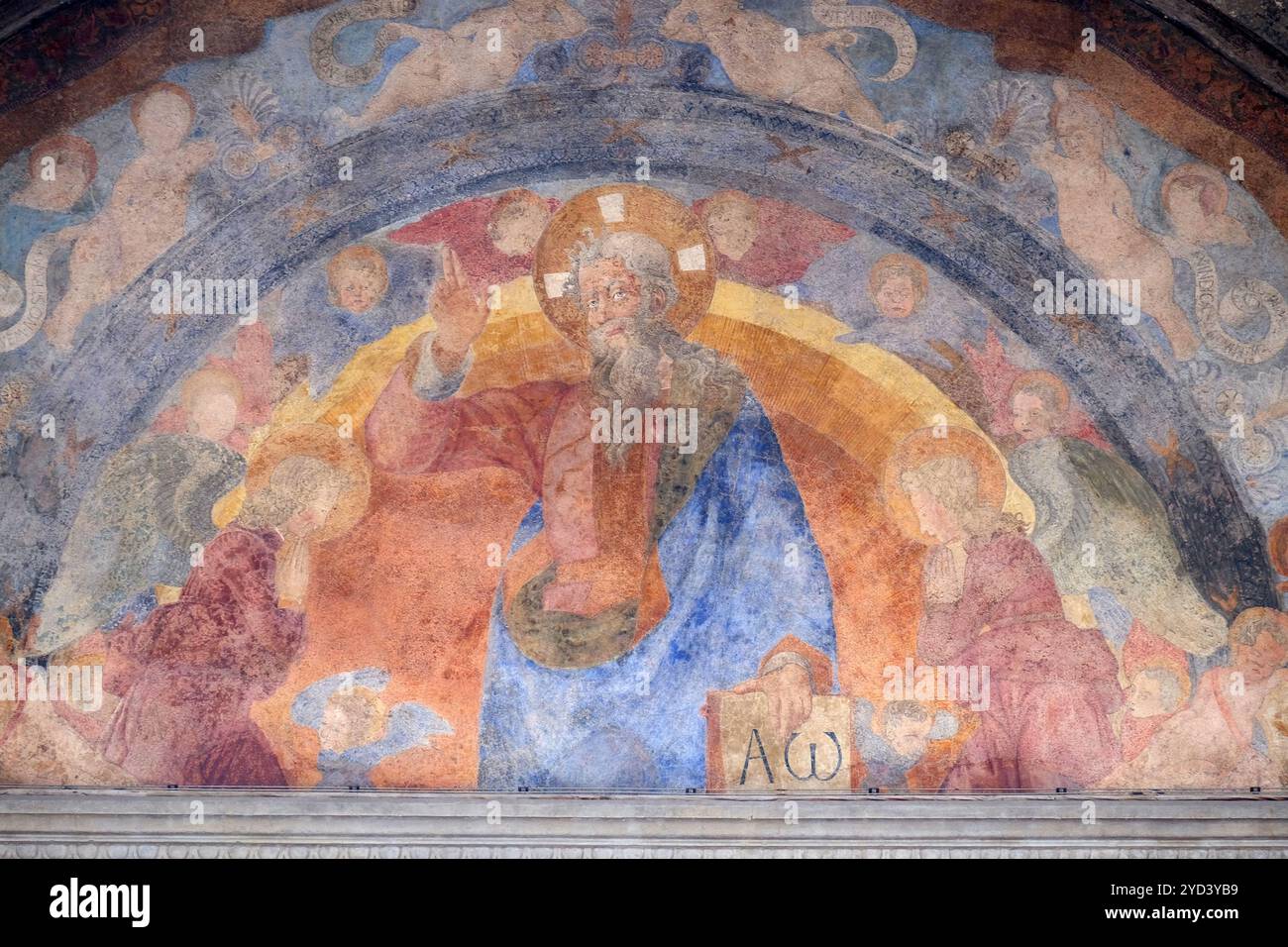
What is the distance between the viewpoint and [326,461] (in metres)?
14.7

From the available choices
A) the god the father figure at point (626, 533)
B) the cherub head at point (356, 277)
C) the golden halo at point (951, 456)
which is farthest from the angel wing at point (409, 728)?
the golden halo at point (951, 456)

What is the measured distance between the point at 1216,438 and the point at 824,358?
3.16m

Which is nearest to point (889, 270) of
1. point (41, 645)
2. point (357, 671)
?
point (357, 671)

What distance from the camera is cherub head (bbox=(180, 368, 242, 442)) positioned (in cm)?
1457

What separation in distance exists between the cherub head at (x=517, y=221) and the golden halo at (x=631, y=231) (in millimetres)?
79

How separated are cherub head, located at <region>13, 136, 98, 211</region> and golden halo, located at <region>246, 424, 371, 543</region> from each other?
7.99 feet

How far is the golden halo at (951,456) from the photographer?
14711 mm

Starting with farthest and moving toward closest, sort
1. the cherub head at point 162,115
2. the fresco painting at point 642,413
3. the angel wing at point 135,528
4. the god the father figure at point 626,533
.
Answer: the god the father figure at point 626,533, the angel wing at point 135,528, the fresco painting at point 642,413, the cherub head at point 162,115

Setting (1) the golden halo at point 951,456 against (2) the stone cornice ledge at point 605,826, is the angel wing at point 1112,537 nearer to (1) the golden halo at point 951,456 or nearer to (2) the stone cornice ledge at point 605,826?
(1) the golden halo at point 951,456

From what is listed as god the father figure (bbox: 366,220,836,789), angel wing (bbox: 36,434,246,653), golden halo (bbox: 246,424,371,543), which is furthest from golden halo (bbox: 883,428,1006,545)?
angel wing (bbox: 36,434,246,653)

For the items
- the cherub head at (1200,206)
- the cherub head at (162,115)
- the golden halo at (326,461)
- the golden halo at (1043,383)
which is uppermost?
the cherub head at (162,115)

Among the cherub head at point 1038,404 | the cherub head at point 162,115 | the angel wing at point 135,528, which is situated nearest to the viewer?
the cherub head at point 162,115

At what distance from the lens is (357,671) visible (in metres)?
14.5

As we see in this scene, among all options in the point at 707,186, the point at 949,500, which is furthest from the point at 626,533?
the point at 707,186
